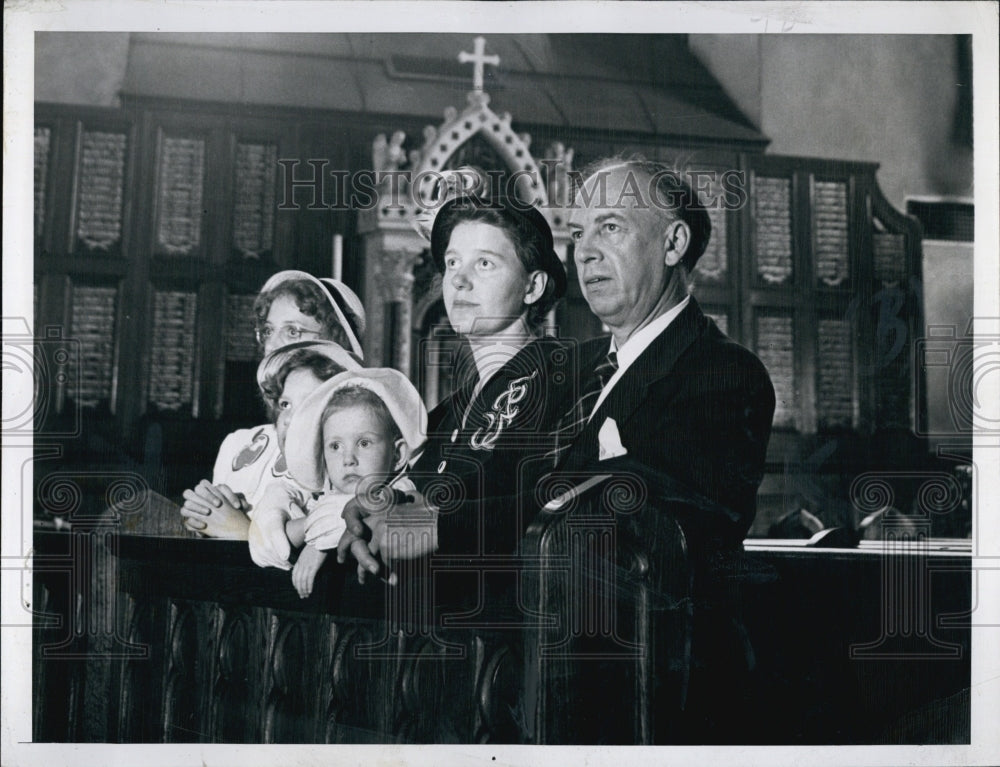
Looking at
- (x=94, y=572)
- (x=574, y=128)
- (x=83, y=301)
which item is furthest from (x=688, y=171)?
(x=94, y=572)

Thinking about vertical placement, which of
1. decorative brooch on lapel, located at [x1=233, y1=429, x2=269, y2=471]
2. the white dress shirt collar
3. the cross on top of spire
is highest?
the cross on top of spire

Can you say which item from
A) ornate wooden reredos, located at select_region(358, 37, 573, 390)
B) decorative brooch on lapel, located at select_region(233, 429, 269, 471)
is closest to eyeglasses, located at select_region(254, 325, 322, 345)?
ornate wooden reredos, located at select_region(358, 37, 573, 390)

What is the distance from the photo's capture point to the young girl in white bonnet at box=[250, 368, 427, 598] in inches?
126

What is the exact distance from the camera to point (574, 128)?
10.9ft

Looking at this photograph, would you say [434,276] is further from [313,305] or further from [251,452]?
[251,452]

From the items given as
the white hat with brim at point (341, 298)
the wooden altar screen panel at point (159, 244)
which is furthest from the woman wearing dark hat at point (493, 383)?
the wooden altar screen panel at point (159, 244)

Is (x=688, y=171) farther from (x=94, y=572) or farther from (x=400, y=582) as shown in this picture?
(x=94, y=572)

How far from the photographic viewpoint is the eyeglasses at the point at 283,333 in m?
3.28

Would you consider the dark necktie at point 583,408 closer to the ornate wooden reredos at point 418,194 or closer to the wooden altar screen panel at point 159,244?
the ornate wooden reredos at point 418,194

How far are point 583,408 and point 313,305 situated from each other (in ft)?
3.22

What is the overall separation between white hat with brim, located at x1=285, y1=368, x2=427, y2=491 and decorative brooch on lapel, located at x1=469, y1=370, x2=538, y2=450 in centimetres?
19

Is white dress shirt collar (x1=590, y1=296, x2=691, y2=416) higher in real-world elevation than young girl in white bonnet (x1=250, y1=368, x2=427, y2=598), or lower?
higher

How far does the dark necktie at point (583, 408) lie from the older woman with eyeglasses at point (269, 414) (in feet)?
2.38

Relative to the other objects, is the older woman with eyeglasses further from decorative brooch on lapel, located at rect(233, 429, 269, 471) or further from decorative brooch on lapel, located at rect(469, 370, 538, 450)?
decorative brooch on lapel, located at rect(469, 370, 538, 450)
